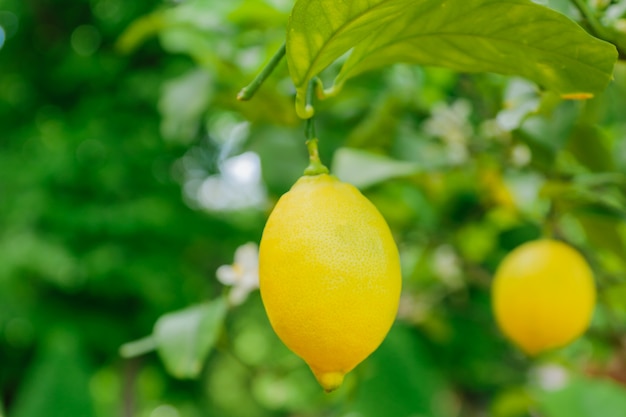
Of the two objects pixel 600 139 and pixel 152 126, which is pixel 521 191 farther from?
pixel 152 126

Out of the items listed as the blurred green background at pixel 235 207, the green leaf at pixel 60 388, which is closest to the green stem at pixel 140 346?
the blurred green background at pixel 235 207

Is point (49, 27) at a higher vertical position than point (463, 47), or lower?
lower

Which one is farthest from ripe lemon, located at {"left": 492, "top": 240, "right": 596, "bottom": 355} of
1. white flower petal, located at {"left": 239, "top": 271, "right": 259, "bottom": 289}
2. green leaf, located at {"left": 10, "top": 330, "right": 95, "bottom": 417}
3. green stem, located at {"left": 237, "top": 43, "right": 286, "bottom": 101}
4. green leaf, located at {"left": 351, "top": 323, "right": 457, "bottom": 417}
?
green leaf, located at {"left": 10, "top": 330, "right": 95, "bottom": 417}

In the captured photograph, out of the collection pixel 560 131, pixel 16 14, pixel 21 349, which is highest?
pixel 560 131

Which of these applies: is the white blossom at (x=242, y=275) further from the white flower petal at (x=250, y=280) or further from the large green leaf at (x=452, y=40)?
the large green leaf at (x=452, y=40)

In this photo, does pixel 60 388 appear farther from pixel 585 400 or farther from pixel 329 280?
pixel 329 280

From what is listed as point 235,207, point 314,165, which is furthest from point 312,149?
point 235,207

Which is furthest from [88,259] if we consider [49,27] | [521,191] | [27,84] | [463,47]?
[463,47]
